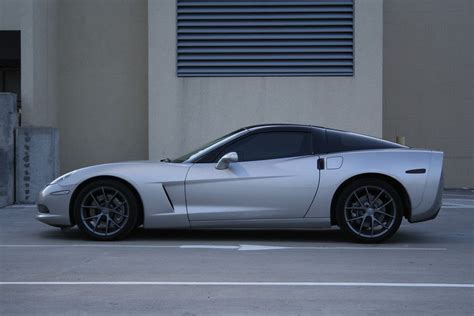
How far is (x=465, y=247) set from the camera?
8.27 metres

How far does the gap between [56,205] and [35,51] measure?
7174 mm

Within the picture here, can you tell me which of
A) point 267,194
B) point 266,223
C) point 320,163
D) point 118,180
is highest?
point 320,163

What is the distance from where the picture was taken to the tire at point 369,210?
8.33 metres

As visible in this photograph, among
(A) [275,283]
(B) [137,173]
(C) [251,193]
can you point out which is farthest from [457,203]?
(A) [275,283]

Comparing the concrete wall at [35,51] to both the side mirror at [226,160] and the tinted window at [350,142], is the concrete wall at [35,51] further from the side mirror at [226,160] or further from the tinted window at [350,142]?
the tinted window at [350,142]

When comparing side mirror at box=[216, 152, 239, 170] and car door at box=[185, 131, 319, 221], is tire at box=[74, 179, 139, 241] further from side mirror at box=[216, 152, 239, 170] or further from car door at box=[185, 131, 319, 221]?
side mirror at box=[216, 152, 239, 170]

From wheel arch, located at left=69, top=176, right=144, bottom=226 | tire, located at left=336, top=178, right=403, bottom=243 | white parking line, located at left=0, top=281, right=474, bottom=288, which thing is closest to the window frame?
tire, located at left=336, top=178, right=403, bottom=243

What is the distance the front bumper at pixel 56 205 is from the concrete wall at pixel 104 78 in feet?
26.3

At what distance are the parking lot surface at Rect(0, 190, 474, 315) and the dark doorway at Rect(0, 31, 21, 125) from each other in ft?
31.4

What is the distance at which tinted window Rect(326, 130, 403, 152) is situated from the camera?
8559 mm

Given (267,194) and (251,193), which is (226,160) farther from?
(267,194)

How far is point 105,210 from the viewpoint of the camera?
8.45m

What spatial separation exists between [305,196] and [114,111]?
9096mm

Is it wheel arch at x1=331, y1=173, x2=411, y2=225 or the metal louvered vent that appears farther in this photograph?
the metal louvered vent
